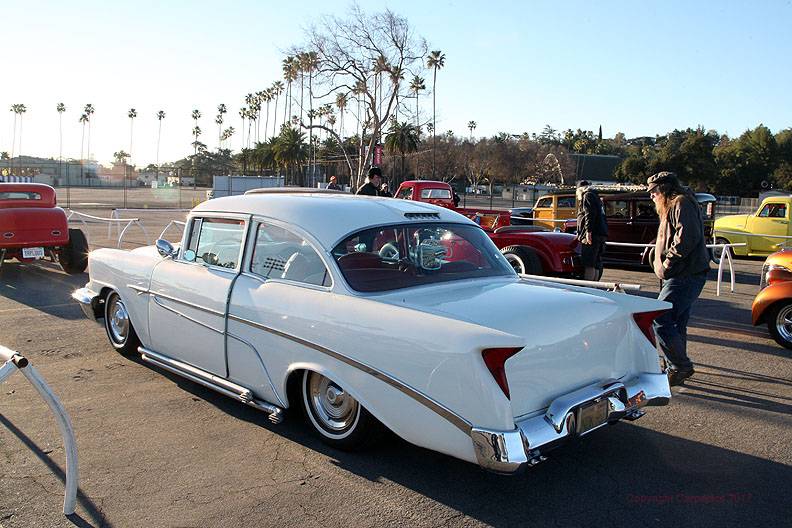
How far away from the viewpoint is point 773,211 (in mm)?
17016

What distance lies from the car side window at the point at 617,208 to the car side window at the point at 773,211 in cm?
485

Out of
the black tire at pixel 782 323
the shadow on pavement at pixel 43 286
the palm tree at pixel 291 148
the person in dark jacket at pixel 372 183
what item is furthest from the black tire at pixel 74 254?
the palm tree at pixel 291 148

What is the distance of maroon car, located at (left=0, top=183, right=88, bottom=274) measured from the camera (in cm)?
1150

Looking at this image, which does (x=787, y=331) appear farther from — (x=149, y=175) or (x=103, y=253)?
(x=149, y=175)

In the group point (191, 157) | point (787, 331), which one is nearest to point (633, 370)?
point (787, 331)

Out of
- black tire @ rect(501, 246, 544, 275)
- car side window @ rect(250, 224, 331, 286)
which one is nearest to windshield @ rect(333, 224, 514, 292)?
car side window @ rect(250, 224, 331, 286)

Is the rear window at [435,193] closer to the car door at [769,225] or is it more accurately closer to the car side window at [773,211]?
the car door at [769,225]

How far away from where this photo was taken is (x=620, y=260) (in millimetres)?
14195

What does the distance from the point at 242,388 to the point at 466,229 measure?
203 cm

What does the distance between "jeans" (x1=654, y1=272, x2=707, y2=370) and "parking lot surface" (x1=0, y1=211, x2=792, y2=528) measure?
0.33 metres

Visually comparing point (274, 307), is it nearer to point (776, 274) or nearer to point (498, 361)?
point (498, 361)

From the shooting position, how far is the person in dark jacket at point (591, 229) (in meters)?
9.05

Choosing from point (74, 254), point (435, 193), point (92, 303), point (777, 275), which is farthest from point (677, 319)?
point (435, 193)

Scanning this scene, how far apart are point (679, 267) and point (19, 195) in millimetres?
11181
